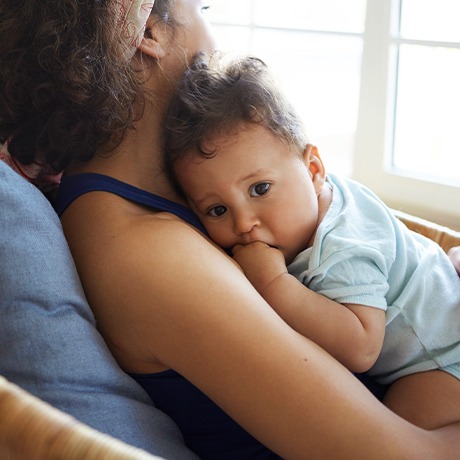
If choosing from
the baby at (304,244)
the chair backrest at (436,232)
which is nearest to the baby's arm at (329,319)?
the baby at (304,244)

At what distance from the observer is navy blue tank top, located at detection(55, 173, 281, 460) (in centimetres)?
118

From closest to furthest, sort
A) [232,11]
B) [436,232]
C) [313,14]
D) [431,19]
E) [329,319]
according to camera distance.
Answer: [329,319]
[436,232]
[431,19]
[313,14]
[232,11]

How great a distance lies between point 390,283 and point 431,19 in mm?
1068

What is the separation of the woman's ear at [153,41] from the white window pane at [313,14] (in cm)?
103

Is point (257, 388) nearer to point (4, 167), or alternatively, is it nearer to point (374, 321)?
point (374, 321)

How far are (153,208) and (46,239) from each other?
207 millimetres

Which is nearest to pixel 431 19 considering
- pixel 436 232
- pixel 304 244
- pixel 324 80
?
pixel 324 80

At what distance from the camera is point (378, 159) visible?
2.29m

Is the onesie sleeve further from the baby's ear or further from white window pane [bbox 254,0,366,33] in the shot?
white window pane [bbox 254,0,366,33]

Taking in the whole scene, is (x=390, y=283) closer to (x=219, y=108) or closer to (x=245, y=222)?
(x=245, y=222)

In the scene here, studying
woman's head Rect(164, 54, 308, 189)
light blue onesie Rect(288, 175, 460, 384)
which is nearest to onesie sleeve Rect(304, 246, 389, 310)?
light blue onesie Rect(288, 175, 460, 384)

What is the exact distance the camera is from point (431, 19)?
211 cm

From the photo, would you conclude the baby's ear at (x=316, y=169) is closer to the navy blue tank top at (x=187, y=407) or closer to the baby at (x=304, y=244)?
the baby at (x=304, y=244)

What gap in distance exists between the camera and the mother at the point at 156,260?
3.47 feet
